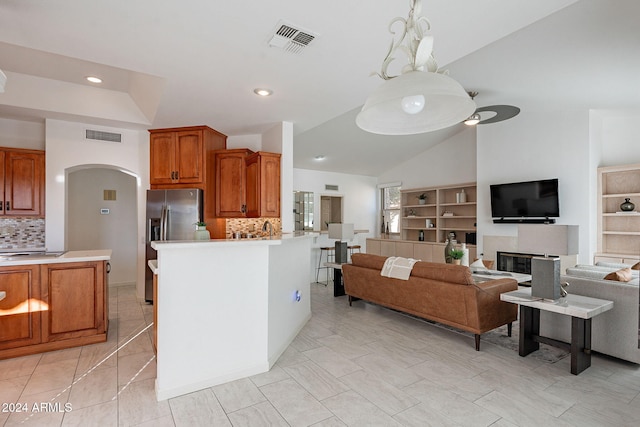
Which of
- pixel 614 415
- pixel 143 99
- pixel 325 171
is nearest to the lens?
pixel 614 415

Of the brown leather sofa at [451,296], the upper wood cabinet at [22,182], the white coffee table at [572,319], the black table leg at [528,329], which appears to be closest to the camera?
the white coffee table at [572,319]

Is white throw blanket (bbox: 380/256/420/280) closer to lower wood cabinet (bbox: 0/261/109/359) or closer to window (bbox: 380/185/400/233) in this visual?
lower wood cabinet (bbox: 0/261/109/359)

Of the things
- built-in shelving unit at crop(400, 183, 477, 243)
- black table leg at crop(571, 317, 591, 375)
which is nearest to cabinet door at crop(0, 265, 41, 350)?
black table leg at crop(571, 317, 591, 375)

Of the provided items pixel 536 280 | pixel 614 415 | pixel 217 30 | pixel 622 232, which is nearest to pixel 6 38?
pixel 217 30

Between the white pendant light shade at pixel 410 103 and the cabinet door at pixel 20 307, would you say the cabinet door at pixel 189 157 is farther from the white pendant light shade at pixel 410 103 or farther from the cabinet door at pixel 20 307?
the white pendant light shade at pixel 410 103

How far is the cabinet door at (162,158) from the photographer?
15.8 feet

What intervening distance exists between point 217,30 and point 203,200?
9.38 ft

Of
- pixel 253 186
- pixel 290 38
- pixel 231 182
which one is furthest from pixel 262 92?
pixel 231 182

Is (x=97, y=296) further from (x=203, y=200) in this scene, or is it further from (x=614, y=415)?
(x=614, y=415)

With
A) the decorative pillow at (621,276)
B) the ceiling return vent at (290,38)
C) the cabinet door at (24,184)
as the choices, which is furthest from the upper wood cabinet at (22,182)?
the decorative pillow at (621,276)

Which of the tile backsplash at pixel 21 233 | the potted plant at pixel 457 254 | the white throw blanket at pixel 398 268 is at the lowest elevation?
the white throw blanket at pixel 398 268

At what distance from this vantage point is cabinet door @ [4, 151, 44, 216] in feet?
14.3

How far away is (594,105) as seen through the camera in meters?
4.84

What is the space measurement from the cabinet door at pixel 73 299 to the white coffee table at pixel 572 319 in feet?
13.7
